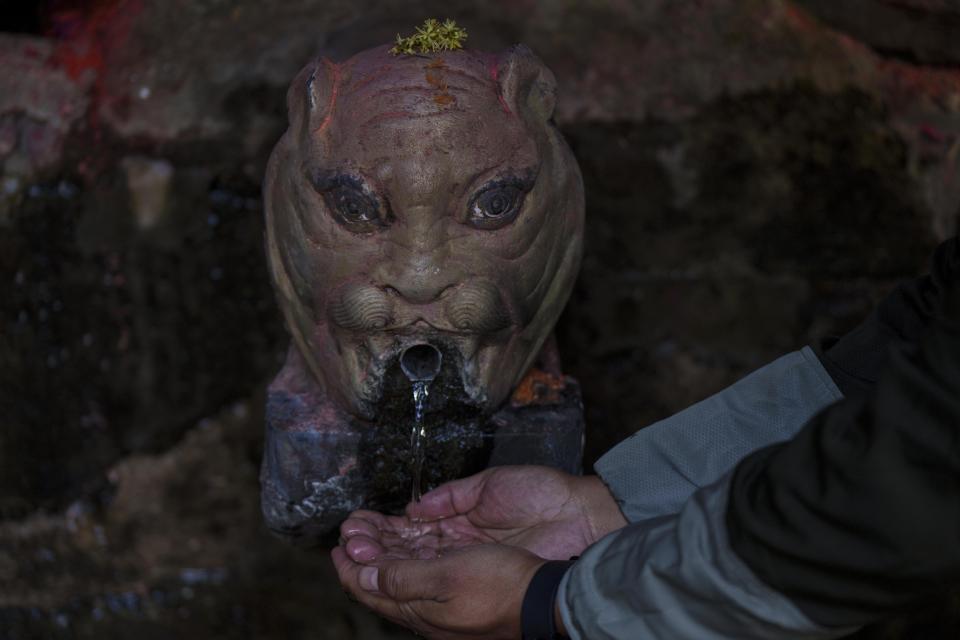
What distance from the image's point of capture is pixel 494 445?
2.52 meters

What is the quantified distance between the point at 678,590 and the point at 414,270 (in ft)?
3.09

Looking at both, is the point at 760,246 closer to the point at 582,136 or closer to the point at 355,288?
the point at 582,136

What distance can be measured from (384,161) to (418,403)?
59cm

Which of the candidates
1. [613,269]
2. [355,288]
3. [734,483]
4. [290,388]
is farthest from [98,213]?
[734,483]

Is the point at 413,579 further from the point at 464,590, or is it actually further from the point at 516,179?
the point at 516,179

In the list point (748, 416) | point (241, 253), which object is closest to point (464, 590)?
point (748, 416)

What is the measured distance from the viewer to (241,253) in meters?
3.31

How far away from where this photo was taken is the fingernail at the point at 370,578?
2.10 metres

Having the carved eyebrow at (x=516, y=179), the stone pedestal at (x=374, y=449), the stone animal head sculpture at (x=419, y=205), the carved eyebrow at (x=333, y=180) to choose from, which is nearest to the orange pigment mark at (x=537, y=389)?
the stone pedestal at (x=374, y=449)

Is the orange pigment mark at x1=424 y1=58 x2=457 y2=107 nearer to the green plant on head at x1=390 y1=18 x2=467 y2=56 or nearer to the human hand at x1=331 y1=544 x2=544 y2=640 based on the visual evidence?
the green plant on head at x1=390 y1=18 x2=467 y2=56

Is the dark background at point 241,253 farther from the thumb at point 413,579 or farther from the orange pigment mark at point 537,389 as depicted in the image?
the thumb at point 413,579

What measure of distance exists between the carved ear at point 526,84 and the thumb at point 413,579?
1.02 meters

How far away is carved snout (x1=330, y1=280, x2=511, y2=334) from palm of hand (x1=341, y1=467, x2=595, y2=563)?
38cm

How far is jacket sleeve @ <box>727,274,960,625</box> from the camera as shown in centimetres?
134
